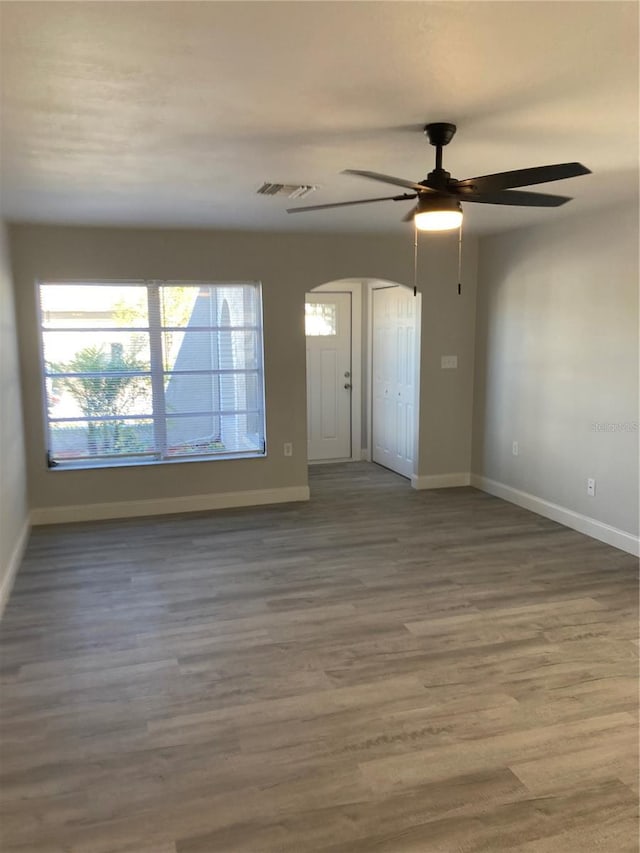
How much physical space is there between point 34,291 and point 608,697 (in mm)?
4897

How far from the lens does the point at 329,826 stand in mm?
2062

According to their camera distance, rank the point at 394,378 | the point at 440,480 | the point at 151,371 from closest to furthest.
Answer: the point at 151,371 < the point at 440,480 < the point at 394,378

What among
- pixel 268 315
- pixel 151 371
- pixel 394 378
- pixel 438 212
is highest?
pixel 438 212

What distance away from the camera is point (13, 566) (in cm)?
414

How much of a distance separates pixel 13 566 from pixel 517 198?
3769 mm

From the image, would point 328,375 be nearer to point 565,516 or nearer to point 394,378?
point 394,378

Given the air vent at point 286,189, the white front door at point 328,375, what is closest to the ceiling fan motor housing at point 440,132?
the air vent at point 286,189

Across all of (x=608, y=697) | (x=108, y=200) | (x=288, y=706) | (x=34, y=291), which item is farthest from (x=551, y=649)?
(x=34, y=291)

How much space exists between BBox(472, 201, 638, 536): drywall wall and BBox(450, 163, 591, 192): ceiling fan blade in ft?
7.42

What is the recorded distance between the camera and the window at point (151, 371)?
17.4 ft

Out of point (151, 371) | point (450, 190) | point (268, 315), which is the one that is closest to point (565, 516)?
point (268, 315)

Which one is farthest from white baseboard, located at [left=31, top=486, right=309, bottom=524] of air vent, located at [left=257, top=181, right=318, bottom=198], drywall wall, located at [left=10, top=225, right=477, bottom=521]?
air vent, located at [left=257, top=181, right=318, bottom=198]

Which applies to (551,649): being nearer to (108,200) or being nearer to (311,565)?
(311,565)

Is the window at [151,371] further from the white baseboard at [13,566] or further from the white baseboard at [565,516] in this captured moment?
the white baseboard at [565,516]
